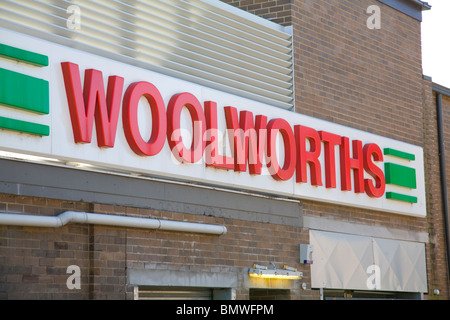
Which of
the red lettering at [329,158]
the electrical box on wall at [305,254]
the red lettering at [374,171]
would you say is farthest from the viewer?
the red lettering at [374,171]

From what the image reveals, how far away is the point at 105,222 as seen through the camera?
39.2 ft

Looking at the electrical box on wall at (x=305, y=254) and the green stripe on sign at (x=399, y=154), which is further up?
the green stripe on sign at (x=399, y=154)

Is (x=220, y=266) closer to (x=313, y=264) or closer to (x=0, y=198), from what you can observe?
(x=313, y=264)

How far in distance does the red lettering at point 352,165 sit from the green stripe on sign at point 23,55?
724 cm

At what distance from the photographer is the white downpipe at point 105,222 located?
1088 centimetres

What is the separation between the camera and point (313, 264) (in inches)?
628

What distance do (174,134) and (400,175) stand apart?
6.80 metres

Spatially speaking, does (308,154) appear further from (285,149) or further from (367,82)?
(367,82)

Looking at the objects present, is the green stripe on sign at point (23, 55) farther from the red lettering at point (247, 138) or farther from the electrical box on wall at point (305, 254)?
the electrical box on wall at point (305, 254)

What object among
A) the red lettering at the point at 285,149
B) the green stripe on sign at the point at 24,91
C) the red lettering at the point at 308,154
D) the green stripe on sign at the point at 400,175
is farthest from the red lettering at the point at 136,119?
the green stripe on sign at the point at 400,175

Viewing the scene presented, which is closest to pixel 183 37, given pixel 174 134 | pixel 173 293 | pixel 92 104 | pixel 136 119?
pixel 174 134

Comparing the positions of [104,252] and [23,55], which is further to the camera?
[104,252]

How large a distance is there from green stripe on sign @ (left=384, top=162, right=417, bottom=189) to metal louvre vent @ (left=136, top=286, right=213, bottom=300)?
560 cm

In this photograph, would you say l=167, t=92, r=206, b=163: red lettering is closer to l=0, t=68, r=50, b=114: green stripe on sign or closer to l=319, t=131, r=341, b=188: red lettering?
l=0, t=68, r=50, b=114: green stripe on sign
